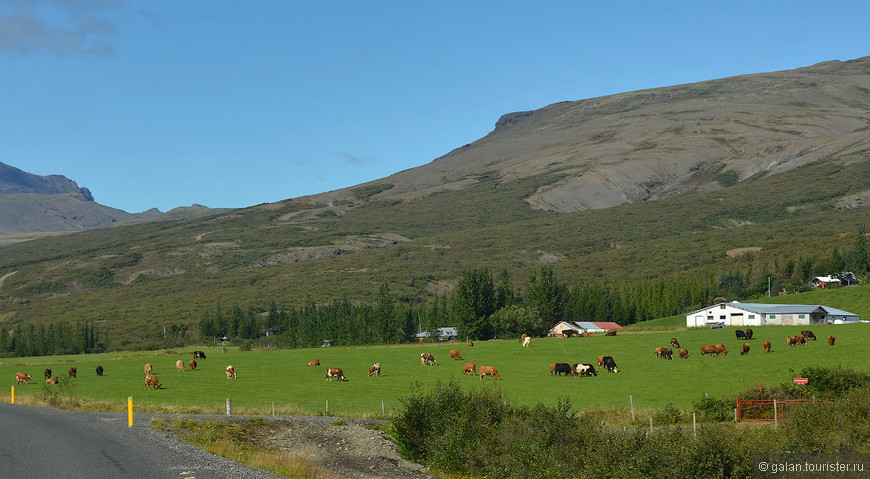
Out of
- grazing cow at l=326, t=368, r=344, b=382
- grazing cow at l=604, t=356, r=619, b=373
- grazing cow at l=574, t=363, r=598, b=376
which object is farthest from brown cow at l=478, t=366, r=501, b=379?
grazing cow at l=326, t=368, r=344, b=382

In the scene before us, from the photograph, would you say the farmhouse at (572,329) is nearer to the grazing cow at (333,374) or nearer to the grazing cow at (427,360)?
the grazing cow at (427,360)

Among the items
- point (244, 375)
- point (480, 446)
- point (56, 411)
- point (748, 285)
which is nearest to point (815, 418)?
point (480, 446)

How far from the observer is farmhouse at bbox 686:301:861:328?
109m

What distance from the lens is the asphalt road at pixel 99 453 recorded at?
74.4 feet

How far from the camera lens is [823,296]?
4860 inches

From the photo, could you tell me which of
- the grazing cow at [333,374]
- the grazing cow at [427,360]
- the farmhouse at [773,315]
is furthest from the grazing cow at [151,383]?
the farmhouse at [773,315]

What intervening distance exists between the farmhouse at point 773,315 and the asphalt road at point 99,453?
99069mm

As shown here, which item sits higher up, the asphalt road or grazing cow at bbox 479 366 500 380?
the asphalt road

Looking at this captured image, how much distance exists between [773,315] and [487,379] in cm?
6411

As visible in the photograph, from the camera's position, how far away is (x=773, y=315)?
112250 mm

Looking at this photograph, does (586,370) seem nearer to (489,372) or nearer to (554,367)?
(554,367)

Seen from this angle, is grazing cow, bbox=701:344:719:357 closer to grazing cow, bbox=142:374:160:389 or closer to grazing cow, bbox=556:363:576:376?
grazing cow, bbox=556:363:576:376

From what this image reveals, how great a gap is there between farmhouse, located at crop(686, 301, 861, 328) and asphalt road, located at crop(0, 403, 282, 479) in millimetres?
99069

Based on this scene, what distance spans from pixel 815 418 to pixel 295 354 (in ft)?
232
